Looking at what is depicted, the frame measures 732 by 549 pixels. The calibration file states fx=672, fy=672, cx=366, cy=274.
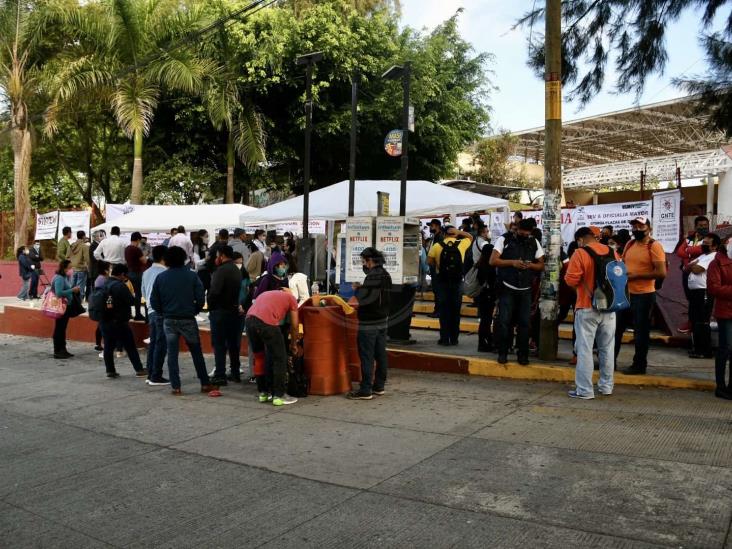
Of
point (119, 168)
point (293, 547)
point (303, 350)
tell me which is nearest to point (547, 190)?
point (303, 350)

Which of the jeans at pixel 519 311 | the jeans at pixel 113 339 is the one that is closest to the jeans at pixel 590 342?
the jeans at pixel 519 311

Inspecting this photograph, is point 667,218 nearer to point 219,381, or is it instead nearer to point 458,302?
point 458,302

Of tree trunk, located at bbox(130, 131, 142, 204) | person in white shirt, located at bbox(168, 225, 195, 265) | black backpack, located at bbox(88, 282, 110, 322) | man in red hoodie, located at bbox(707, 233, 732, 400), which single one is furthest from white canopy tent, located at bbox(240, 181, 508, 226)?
tree trunk, located at bbox(130, 131, 142, 204)

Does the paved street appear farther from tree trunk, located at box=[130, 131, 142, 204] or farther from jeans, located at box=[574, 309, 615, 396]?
tree trunk, located at box=[130, 131, 142, 204]

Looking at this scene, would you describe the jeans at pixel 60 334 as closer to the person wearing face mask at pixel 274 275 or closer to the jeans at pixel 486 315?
the person wearing face mask at pixel 274 275

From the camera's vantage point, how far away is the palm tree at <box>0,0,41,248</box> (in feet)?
68.5

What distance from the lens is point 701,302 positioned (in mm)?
8664

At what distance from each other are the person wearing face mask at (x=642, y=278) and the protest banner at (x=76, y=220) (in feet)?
50.6

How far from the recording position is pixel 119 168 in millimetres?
28578

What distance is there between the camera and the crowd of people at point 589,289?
23.1 ft

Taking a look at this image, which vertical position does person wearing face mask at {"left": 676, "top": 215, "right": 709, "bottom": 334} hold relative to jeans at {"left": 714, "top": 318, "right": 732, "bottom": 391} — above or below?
above

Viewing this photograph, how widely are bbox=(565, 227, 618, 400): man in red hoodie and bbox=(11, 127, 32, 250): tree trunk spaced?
64.8ft

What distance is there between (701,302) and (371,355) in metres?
4.46

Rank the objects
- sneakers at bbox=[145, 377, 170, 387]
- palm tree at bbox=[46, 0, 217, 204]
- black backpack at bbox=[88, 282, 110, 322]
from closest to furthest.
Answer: sneakers at bbox=[145, 377, 170, 387] < black backpack at bbox=[88, 282, 110, 322] < palm tree at bbox=[46, 0, 217, 204]
